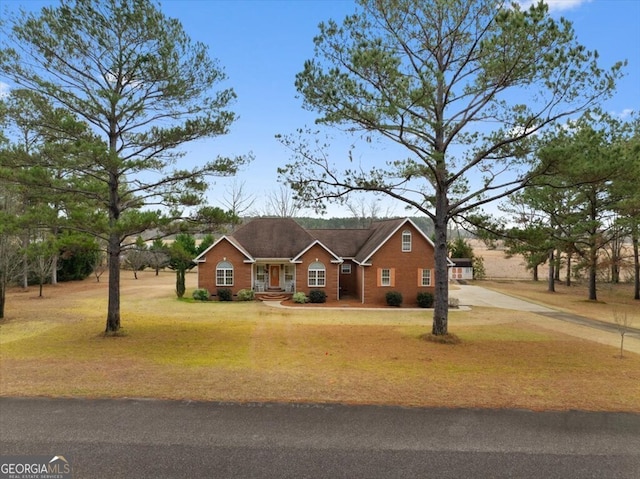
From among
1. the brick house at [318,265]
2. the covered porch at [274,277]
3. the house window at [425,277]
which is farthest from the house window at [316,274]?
the house window at [425,277]

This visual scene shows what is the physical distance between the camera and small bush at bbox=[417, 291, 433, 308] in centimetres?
2586

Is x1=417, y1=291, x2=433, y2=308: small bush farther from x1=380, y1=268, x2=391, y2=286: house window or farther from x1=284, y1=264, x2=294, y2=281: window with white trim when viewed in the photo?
x1=284, y1=264, x2=294, y2=281: window with white trim

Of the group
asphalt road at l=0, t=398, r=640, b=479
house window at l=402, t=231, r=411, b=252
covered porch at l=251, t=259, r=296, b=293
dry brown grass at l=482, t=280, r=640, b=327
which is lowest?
dry brown grass at l=482, t=280, r=640, b=327

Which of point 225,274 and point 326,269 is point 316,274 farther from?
point 225,274

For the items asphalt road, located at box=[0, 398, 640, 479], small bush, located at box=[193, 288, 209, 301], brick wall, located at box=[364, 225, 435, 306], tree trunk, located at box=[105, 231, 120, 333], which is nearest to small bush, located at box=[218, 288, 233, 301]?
small bush, located at box=[193, 288, 209, 301]

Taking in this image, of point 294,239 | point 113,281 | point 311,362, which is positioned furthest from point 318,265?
point 311,362

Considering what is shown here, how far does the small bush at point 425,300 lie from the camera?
84.8 ft

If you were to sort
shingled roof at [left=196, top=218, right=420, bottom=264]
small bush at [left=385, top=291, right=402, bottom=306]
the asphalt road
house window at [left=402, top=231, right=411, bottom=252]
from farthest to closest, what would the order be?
shingled roof at [left=196, top=218, right=420, bottom=264], house window at [left=402, top=231, right=411, bottom=252], small bush at [left=385, top=291, right=402, bottom=306], the asphalt road

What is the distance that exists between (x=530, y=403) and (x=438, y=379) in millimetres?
1996

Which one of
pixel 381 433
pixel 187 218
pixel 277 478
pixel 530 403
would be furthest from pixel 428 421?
pixel 187 218

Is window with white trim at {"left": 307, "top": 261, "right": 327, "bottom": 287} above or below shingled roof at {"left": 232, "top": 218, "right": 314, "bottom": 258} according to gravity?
below

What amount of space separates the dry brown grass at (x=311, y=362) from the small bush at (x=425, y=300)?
21.6 feet

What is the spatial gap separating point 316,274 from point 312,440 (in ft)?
71.3

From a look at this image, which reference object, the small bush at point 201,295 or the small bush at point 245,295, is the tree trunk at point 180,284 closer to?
the small bush at point 201,295
